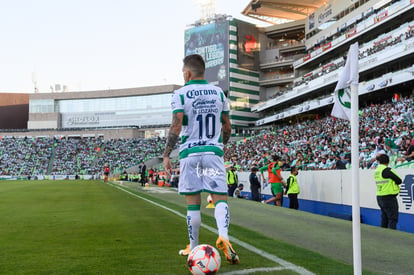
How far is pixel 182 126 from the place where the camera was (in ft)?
16.8

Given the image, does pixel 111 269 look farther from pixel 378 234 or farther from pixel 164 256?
pixel 378 234

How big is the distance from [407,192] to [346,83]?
320 inches

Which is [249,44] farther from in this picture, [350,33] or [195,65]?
[195,65]

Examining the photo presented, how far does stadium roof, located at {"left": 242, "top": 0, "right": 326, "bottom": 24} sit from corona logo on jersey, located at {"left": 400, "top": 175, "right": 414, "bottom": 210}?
60.5 meters

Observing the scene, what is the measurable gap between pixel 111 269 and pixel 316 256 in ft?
8.63

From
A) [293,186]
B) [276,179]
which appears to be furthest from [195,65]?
[276,179]

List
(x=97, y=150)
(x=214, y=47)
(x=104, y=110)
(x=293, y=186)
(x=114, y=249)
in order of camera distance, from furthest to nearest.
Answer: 1. (x=104, y=110)
2. (x=97, y=150)
3. (x=214, y=47)
4. (x=293, y=186)
5. (x=114, y=249)

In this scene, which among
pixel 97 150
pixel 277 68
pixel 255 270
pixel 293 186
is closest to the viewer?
pixel 255 270

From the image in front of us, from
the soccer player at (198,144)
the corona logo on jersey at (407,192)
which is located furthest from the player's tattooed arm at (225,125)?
the corona logo on jersey at (407,192)

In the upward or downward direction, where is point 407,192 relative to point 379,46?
downward

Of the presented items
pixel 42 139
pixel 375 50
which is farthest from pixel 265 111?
pixel 42 139

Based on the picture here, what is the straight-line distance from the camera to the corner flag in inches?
163

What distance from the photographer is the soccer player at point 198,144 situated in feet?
16.2

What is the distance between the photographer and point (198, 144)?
16.4 ft
